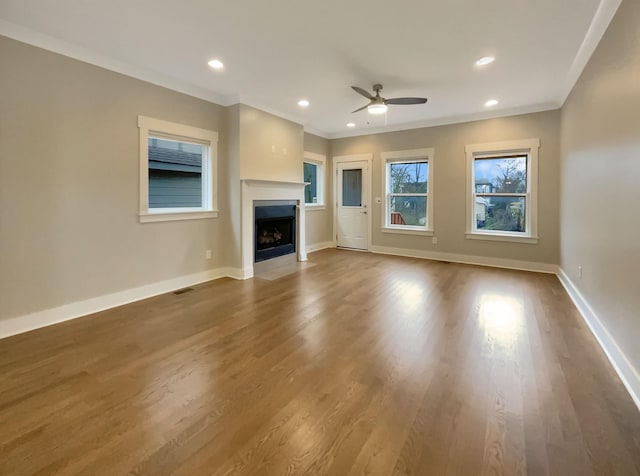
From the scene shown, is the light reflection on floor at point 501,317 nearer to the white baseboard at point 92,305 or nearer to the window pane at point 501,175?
the window pane at point 501,175

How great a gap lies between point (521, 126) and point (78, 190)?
21.0 feet

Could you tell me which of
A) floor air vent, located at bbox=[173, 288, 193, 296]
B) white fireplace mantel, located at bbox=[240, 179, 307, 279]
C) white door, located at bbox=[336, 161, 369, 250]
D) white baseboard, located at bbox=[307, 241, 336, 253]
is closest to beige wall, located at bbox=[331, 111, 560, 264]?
white door, located at bbox=[336, 161, 369, 250]

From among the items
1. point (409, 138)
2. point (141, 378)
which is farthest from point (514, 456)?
point (409, 138)

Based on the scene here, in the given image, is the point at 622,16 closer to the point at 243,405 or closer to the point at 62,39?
the point at 243,405

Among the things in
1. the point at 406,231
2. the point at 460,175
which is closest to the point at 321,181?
the point at 406,231

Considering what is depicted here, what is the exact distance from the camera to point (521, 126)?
527 centimetres

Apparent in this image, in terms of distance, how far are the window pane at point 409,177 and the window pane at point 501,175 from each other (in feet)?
3.20

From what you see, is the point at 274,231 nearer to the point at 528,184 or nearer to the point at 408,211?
the point at 408,211

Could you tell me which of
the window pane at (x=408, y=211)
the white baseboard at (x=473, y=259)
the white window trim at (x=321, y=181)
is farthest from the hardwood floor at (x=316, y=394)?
the white window trim at (x=321, y=181)

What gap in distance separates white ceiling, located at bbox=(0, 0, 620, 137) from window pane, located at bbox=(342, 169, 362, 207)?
2663 mm

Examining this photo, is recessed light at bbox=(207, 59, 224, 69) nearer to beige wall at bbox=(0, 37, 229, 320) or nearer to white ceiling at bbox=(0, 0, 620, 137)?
white ceiling at bbox=(0, 0, 620, 137)

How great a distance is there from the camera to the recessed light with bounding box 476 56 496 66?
11.3ft

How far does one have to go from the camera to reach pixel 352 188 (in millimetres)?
7312

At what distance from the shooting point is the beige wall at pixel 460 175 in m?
5.09
